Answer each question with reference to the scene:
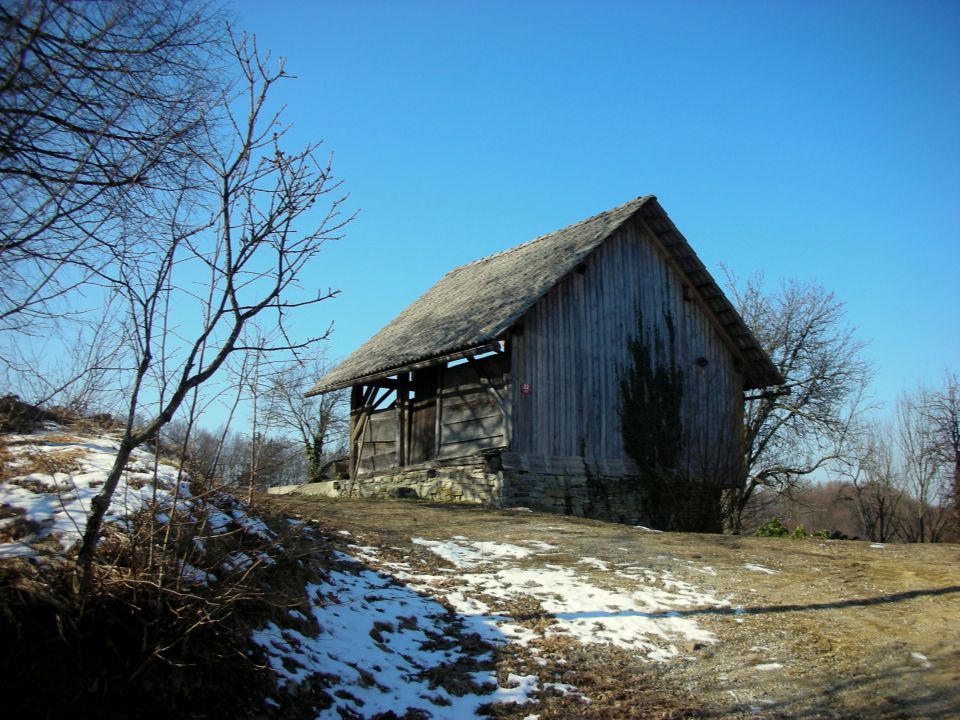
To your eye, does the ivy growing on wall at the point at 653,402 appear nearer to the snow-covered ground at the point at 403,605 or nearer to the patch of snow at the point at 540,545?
the patch of snow at the point at 540,545

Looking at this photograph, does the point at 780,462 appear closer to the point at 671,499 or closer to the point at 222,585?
the point at 671,499

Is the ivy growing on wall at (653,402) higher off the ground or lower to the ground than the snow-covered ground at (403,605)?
higher

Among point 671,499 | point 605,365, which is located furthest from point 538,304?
point 671,499

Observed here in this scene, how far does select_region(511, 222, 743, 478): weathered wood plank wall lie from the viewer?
49.2ft

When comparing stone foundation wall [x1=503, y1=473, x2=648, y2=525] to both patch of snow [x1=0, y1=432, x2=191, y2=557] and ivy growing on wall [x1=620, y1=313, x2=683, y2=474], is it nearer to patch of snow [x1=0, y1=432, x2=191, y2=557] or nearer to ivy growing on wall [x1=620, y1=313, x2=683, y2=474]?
ivy growing on wall [x1=620, y1=313, x2=683, y2=474]

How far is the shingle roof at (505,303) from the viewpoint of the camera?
1498 cm

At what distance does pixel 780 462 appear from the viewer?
2617 cm

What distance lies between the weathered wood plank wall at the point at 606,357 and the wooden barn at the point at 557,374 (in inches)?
1.2

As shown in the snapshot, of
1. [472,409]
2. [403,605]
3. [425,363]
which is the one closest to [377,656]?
[403,605]

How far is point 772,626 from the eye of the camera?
7.21 m

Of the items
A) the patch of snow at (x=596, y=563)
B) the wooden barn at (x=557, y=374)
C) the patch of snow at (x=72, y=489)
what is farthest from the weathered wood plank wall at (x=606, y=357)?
the patch of snow at (x=72, y=489)

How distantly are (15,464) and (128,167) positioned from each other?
2.58 metres

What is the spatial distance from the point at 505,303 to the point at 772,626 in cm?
919

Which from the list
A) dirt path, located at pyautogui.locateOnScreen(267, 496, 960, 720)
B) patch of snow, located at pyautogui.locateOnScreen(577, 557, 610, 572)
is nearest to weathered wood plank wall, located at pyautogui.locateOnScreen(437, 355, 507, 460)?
dirt path, located at pyautogui.locateOnScreen(267, 496, 960, 720)
